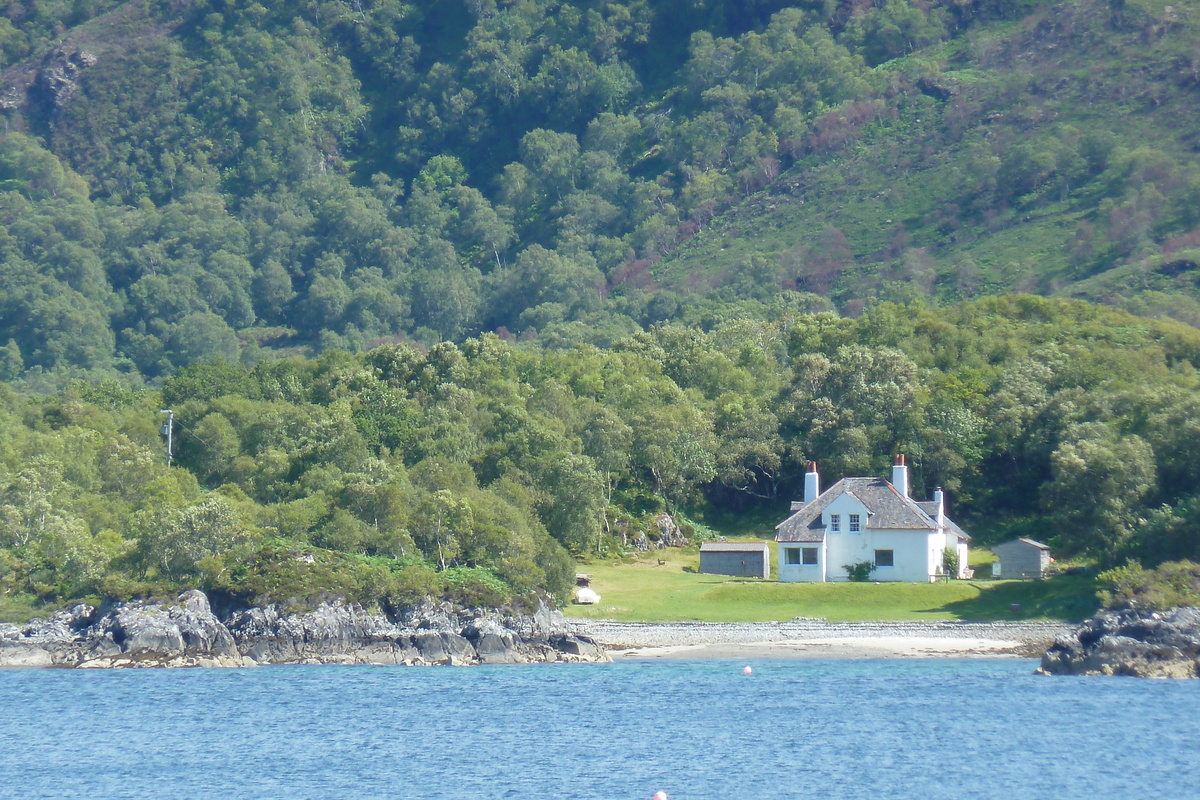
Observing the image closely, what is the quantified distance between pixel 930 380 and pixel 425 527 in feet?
98.1

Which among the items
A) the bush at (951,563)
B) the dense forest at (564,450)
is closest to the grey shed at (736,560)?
the dense forest at (564,450)

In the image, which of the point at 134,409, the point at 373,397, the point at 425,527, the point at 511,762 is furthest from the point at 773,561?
the point at 134,409

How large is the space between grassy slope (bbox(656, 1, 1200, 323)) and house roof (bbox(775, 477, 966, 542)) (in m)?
75.6

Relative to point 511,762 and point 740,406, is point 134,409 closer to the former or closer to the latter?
point 740,406

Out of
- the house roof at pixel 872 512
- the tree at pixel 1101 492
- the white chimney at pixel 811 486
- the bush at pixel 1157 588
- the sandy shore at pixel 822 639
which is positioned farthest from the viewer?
the white chimney at pixel 811 486

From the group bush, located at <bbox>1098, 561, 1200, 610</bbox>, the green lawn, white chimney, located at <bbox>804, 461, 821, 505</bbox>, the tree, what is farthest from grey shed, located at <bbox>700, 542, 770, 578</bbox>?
bush, located at <bbox>1098, 561, 1200, 610</bbox>

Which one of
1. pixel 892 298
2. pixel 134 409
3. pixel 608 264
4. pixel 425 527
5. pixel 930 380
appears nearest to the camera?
pixel 425 527

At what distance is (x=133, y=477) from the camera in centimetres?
6925

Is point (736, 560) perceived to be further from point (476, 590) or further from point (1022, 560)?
point (476, 590)

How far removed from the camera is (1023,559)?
61.8 metres

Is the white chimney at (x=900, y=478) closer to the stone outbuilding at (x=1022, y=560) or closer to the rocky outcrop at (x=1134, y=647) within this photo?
the stone outbuilding at (x=1022, y=560)

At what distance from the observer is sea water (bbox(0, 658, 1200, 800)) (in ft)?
114

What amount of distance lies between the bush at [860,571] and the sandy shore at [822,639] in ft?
22.2

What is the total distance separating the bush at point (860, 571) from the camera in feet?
204
